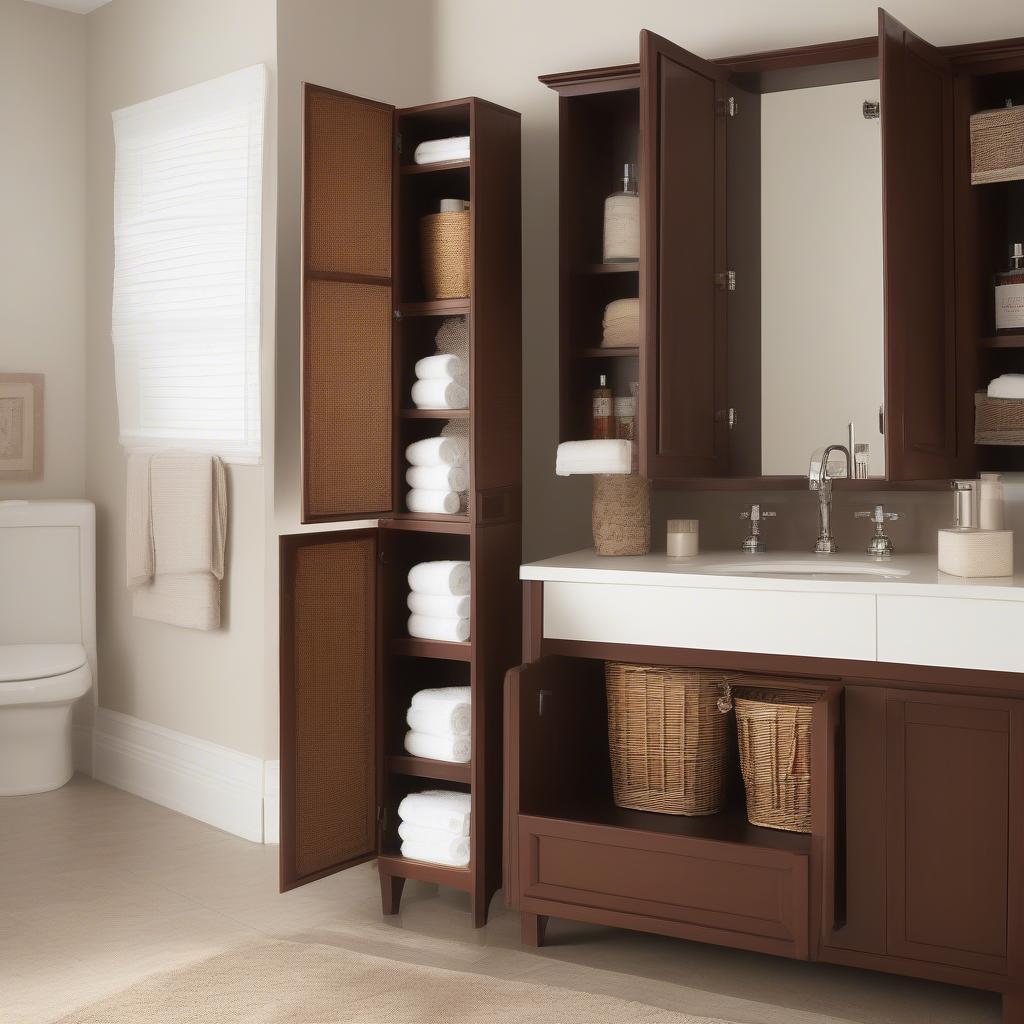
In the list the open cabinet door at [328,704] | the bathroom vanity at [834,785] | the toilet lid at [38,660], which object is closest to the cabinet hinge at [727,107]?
the bathroom vanity at [834,785]

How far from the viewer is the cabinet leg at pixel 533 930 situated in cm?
262

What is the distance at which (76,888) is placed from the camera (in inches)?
117

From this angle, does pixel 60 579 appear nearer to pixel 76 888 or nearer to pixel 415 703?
pixel 76 888

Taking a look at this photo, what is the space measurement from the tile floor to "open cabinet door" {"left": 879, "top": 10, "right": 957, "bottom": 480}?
1096 mm

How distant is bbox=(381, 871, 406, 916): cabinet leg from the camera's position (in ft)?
9.35

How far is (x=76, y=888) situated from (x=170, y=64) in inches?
97.1

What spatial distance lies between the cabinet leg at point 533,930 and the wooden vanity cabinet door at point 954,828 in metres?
0.76

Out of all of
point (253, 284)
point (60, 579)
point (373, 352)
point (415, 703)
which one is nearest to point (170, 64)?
point (253, 284)

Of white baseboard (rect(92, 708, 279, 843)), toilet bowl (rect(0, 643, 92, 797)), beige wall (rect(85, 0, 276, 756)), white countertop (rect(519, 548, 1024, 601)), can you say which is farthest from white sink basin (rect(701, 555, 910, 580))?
toilet bowl (rect(0, 643, 92, 797))

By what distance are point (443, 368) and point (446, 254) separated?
31cm

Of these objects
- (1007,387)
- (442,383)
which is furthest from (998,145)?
(442,383)

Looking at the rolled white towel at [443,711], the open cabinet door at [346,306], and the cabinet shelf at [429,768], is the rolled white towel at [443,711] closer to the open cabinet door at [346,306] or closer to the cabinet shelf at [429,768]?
the cabinet shelf at [429,768]

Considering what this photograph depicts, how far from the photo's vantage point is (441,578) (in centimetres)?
279

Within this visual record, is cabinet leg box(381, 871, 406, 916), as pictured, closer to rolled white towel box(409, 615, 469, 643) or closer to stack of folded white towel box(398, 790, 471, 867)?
stack of folded white towel box(398, 790, 471, 867)
